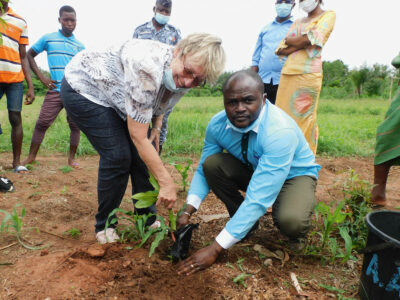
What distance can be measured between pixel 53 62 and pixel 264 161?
3.13 metres

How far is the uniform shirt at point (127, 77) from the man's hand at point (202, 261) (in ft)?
2.51

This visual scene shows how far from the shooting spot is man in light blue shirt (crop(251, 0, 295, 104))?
329 cm

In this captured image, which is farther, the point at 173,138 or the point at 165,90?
the point at 173,138

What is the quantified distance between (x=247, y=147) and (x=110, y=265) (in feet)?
3.45

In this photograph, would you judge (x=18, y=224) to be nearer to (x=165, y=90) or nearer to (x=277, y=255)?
(x=165, y=90)

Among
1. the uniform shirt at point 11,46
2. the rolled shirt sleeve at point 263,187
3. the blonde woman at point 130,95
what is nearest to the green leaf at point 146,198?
the blonde woman at point 130,95

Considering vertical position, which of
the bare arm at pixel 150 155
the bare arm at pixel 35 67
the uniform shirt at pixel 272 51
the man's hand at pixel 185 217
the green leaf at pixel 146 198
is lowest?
the man's hand at pixel 185 217

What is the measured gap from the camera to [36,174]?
3.45 m

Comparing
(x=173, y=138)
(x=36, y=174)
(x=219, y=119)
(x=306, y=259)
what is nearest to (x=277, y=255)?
(x=306, y=259)

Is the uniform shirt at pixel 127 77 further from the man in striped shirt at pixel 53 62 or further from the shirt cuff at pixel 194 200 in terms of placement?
the man in striped shirt at pixel 53 62

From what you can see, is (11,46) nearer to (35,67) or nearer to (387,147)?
(35,67)

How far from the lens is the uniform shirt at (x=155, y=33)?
347 cm

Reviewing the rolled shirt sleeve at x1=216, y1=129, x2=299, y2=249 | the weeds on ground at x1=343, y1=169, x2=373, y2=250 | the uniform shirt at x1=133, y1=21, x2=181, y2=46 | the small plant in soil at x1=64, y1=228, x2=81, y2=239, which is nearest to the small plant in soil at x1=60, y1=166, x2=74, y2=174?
the small plant in soil at x1=64, y1=228, x2=81, y2=239

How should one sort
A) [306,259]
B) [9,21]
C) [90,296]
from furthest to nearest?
1. [9,21]
2. [306,259]
3. [90,296]
